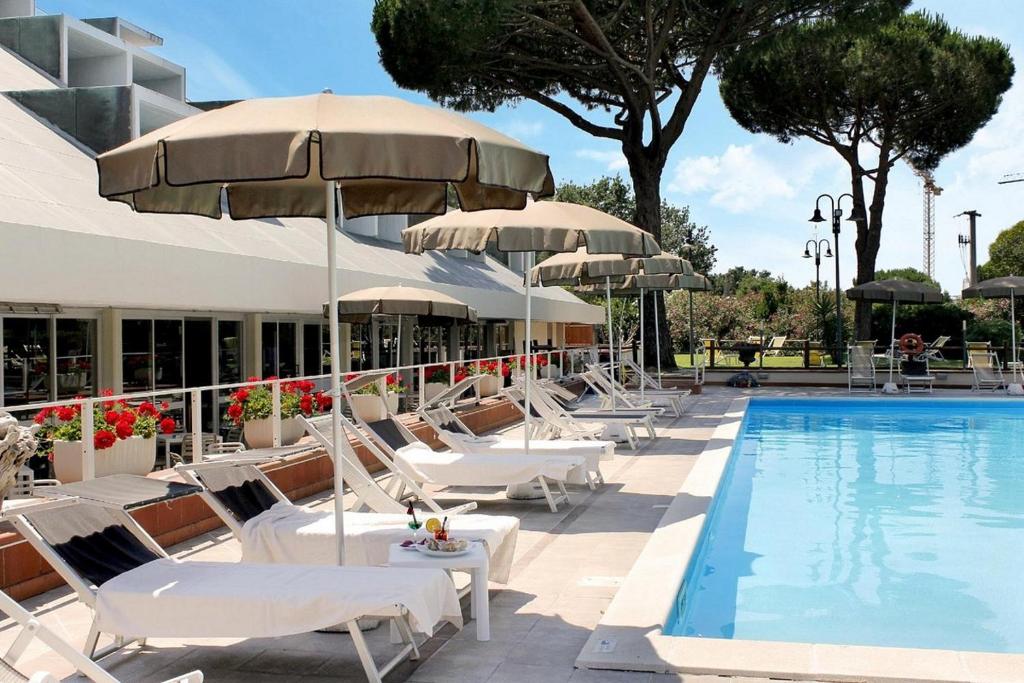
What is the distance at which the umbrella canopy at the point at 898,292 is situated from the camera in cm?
2212

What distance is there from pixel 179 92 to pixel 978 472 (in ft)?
52.7

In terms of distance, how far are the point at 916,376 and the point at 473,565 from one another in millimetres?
19346

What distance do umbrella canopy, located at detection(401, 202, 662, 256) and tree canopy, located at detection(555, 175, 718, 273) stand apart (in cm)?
4063

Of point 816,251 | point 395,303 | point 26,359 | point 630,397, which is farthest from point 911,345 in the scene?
point 26,359

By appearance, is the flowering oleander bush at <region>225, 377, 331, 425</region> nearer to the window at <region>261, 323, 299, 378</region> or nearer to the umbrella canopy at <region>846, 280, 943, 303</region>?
the window at <region>261, 323, 299, 378</region>

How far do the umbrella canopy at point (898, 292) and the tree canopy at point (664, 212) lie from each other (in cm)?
2587

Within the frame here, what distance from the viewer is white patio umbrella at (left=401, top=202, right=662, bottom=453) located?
7949 millimetres

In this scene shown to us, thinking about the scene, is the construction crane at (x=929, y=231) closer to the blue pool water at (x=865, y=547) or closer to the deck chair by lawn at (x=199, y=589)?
the blue pool water at (x=865, y=547)

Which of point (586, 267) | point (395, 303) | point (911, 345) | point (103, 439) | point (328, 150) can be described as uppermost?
point (586, 267)

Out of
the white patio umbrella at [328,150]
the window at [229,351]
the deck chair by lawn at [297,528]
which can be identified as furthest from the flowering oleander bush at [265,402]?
the window at [229,351]

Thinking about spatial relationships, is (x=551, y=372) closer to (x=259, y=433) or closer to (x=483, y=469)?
(x=259, y=433)

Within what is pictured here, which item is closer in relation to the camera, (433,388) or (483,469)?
(483,469)

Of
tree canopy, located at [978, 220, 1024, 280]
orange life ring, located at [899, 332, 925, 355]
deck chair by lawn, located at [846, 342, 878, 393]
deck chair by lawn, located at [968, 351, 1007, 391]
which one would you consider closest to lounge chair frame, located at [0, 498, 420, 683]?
deck chair by lawn, located at [846, 342, 878, 393]

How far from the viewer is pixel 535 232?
7.96 metres
